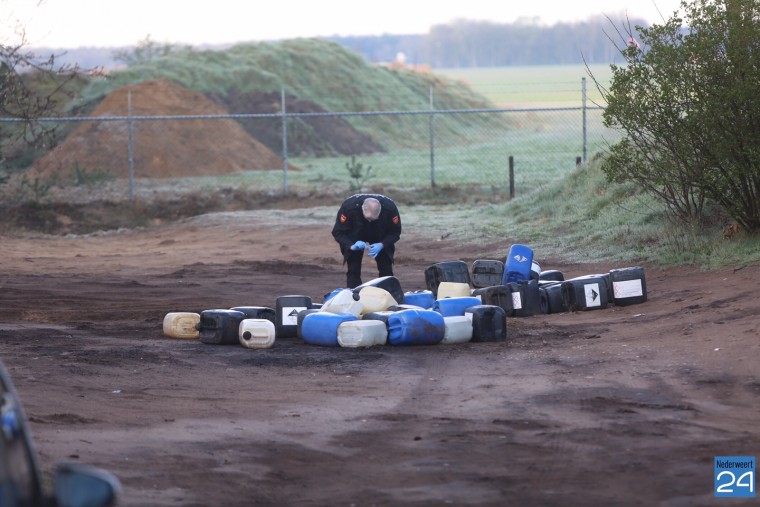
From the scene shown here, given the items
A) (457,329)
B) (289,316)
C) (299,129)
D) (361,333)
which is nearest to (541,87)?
(299,129)

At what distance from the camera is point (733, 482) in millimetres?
6258

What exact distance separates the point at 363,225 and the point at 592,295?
119 inches

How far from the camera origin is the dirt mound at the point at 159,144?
3338cm

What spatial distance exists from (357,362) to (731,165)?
22.3 ft

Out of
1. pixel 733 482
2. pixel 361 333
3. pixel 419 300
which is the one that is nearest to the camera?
pixel 733 482

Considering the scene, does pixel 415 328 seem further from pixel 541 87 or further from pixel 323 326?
pixel 541 87

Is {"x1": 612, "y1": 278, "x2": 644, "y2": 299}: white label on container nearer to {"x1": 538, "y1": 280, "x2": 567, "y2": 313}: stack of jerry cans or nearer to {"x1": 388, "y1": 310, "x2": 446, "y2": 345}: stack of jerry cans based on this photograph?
{"x1": 538, "y1": 280, "x2": 567, "y2": 313}: stack of jerry cans

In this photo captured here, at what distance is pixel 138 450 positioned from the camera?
7254 mm

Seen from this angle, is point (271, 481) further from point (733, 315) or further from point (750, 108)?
point (750, 108)

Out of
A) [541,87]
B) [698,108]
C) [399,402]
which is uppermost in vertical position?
[541,87]

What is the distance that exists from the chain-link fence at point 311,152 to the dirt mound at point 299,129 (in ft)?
0.18

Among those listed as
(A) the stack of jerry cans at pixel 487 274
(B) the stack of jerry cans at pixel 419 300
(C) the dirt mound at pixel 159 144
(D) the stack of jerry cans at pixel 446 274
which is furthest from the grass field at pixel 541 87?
(B) the stack of jerry cans at pixel 419 300

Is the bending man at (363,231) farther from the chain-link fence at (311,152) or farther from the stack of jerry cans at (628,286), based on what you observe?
the chain-link fence at (311,152)

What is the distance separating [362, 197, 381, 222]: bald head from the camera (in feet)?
45.0
